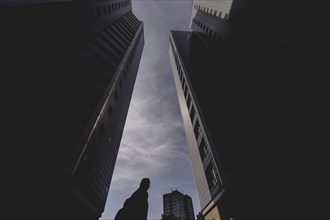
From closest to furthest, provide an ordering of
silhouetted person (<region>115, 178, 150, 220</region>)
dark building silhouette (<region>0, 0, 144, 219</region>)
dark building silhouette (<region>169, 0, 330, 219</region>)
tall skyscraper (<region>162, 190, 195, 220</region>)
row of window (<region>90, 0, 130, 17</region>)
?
silhouetted person (<region>115, 178, 150, 220</region>) → dark building silhouette (<region>0, 0, 144, 219</region>) → dark building silhouette (<region>169, 0, 330, 219</region>) → row of window (<region>90, 0, 130, 17</region>) → tall skyscraper (<region>162, 190, 195, 220</region>)

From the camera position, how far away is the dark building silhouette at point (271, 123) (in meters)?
10.1

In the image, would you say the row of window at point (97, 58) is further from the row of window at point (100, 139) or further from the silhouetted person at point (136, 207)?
the silhouetted person at point (136, 207)

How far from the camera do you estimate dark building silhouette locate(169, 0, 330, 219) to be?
10.1 metres

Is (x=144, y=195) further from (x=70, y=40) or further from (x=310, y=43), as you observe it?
(x=70, y=40)

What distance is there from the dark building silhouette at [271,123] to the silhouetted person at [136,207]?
5739 mm

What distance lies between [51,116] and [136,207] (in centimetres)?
804

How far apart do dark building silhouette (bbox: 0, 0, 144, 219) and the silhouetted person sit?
11.6ft

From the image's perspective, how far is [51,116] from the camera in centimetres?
1087

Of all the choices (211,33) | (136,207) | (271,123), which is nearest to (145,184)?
(136,207)

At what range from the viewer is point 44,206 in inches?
329

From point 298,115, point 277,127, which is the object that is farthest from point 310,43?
point 277,127

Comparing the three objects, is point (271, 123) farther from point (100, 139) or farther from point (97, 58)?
point (97, 58)

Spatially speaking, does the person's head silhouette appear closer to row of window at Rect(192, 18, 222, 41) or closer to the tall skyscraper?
row of window at Rect(192, 18, 222, 41)

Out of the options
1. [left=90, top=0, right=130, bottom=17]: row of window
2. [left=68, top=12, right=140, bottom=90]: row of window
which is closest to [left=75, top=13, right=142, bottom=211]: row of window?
[left=68, top=12, right=140, bottom=90]: row of window
